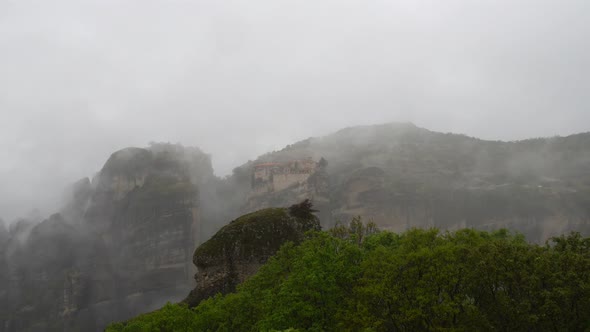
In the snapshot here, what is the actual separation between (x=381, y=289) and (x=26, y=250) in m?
170

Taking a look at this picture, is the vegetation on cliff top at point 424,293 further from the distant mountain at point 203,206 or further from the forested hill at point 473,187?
the forested hill at point 473,187

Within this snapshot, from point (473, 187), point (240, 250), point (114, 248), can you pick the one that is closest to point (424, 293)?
point (240, 250)

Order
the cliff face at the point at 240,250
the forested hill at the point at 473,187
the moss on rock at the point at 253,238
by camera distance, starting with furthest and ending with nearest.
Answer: the forested hill at the point at 473,187
the moss on rock at the point at 253,238
the cliff face at the point at 240,250

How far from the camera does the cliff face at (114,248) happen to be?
478 ft

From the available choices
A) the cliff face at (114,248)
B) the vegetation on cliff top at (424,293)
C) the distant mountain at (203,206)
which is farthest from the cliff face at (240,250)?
the cliff face at (114,248)

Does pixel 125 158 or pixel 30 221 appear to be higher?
pixel 125 158

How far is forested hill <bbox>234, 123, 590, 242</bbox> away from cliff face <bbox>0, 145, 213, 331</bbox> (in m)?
29.8

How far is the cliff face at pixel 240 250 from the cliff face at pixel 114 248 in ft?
300

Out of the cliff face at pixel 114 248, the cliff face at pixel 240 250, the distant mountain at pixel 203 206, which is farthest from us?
the cliff face at pixel 114 248

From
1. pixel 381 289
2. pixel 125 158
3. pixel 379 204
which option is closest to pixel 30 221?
pixel 125 158

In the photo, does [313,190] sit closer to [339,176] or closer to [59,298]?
[339,176]

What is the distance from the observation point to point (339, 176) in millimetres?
172625

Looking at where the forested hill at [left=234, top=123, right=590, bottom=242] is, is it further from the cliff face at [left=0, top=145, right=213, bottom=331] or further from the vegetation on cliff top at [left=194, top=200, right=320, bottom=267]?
the vegetation on cliff top at [left=194, top=200, right=320, bottom=267]

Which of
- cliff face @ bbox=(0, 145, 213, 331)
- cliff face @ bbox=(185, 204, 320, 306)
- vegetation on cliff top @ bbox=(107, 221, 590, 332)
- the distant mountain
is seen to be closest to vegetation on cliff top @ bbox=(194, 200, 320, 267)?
cliff face @ bbox=(185, 204, 320, 306)
